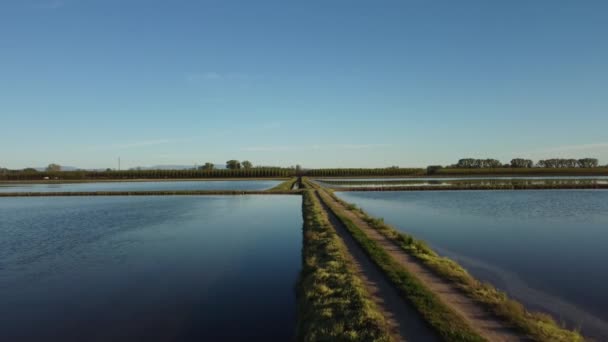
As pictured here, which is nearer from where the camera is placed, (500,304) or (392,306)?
(500,304)

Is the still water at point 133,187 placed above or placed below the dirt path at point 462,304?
above

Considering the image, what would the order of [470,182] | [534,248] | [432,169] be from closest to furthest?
[534,248] → [470,182] → [432,169]

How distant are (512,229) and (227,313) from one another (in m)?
21.4

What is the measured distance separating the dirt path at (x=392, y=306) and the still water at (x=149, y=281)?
9.62 feet

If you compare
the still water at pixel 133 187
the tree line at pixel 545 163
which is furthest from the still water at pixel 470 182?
the tree line at pixel 545 163

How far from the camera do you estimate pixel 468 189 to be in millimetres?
57812

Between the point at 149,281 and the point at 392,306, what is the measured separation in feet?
35.9

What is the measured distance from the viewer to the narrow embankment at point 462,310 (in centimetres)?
778

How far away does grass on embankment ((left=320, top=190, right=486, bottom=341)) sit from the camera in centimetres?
772

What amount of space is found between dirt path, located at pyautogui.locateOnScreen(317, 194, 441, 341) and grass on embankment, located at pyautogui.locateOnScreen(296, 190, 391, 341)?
30 centimetres

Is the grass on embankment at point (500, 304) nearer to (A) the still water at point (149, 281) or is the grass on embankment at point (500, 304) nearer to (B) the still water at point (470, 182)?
(A) the still water at point (149, 281)

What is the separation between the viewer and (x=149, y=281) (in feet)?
47.0

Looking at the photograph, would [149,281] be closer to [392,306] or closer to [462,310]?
[392,306]

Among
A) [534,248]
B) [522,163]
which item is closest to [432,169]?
[522,163]
